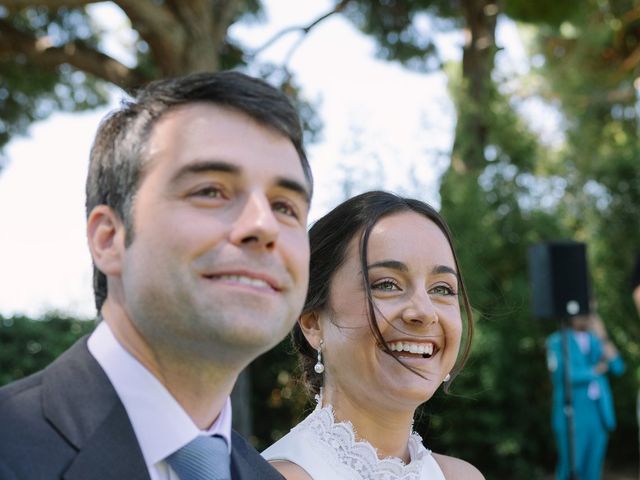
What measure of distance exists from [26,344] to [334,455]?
20.3ft

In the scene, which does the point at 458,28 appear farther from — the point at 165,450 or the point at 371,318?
the point at 165,450

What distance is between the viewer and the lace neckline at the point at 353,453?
2.31m

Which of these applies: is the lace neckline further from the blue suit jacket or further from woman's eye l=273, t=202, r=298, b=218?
the blue suit jacket

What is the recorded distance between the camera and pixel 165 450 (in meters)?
1.36

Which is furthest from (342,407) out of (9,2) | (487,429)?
(487,429)

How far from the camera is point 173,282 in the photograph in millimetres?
1299

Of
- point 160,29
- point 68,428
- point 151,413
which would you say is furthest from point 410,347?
point 160,29

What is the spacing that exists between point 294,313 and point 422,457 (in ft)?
3.99

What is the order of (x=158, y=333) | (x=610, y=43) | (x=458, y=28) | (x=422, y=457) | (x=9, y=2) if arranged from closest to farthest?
(x=158, y=333) → (x=422, y=457) → (x=9, y=2) → (x=458, y=28) → (x=610, y=43)

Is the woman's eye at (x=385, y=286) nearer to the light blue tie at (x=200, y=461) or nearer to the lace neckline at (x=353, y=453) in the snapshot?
the lace neckline at (x=353, y=453)

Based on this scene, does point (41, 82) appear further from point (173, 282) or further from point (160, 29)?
A: point (173, 282)

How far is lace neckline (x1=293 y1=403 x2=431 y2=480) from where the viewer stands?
2311 millimetres

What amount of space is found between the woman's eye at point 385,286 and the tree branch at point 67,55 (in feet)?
18.3

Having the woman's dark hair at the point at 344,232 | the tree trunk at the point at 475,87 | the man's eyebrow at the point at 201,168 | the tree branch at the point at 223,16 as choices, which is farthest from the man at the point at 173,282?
the tree trunk at the point at 475,87
